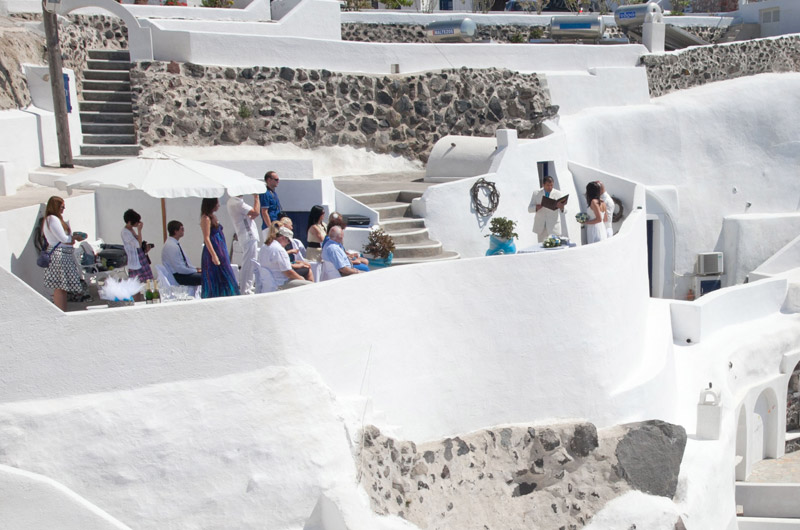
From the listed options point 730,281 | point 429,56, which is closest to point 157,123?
point 429,56

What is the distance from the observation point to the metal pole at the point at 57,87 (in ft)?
44.1

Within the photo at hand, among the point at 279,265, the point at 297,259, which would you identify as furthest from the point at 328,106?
the point at 279,265

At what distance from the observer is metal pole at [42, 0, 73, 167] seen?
1344 centimetres

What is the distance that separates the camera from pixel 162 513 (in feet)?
25.4

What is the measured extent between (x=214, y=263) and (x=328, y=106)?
8758 millimetres

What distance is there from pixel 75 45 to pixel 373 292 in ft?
32.0

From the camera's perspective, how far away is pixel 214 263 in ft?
31.0

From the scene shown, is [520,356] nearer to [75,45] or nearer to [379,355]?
[379,355]

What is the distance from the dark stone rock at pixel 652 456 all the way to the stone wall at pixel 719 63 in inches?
536

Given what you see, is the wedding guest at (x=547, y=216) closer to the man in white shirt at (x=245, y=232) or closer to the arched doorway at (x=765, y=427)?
the man in white shirt at (x=245, y=232)

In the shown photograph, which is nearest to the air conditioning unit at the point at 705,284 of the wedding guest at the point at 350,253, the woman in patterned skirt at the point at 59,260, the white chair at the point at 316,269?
the wedding guest at the point at 350,253

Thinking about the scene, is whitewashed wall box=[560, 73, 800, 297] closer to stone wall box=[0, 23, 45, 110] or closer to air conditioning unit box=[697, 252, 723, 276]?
air conditioning unit box=[697, 252, 723, 276]

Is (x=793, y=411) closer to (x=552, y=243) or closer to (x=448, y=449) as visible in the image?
(x=552, y=243)

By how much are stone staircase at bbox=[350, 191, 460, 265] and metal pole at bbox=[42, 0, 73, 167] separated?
13.7 ft
